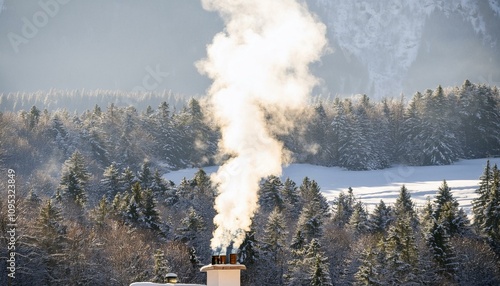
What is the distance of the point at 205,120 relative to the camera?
5369 inches

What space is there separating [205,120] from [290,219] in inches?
2014

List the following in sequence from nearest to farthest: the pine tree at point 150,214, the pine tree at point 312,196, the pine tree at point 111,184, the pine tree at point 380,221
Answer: the pine tree at point 150,214
the pine tree at point 380,221
the pine tree at point 312,196
the pine tree at point 111,184

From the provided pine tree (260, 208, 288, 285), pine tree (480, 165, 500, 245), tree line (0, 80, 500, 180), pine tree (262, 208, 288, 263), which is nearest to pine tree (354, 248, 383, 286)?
pine tree (260, 208, 288, 285)

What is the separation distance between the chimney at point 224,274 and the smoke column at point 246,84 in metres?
5.17

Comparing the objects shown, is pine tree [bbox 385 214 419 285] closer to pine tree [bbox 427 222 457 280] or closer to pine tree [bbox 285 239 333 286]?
pine tree [bbox 427 222 457 280]

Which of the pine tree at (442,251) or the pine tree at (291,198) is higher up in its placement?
the pine tree at (291,198)

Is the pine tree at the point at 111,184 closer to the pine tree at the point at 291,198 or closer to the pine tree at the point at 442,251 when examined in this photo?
the pine tree at the point at 291,198

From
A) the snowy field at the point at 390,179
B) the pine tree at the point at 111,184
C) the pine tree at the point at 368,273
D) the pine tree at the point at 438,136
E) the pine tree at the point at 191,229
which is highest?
the pine tree at the point at 438,136

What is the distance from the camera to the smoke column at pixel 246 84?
31.8 m

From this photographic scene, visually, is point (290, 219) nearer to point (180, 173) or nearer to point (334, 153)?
point (180, 173)

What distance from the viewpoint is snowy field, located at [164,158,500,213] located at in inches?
4392

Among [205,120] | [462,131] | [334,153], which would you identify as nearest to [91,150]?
[205,120]

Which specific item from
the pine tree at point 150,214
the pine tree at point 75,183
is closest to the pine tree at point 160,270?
the pine tree at point 150,214

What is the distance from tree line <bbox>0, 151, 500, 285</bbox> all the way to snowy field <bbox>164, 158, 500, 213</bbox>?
20255 mm
